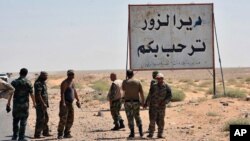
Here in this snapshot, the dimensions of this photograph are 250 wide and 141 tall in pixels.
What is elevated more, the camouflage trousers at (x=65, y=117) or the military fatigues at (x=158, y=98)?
the military fatigues at (x=158, y=98)

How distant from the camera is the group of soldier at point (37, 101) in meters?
12.9

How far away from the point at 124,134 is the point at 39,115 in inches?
92.9

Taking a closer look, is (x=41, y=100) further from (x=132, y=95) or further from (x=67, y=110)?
(x=132, y=95)

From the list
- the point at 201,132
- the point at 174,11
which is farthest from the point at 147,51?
the point at 201,132

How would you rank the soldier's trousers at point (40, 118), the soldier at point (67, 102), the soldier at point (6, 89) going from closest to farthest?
the soldier at point (6, 89)
the soldier at point (67, 102)
the soldier's trousers at point (40, 118)

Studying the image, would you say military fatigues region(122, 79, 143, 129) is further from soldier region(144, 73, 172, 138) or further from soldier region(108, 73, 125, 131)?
soldier region(108, 73, 125, 131)

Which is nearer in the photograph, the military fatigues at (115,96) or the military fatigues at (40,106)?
the military fatigues at (40,106)

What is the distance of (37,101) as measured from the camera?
45.2 ft

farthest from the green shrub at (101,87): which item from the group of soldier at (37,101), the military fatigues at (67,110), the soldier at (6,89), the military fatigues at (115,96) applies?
the soldier at (6,89)

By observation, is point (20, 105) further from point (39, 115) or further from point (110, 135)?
point (110, 135)

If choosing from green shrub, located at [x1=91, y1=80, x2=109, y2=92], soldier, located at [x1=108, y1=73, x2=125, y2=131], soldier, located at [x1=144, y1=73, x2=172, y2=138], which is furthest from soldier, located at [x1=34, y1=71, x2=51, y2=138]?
green shrub, located at [x1=91, y1=80, x2=109, y2=92]

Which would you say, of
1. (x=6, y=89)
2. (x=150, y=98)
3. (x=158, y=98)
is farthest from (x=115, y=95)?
(x=6, y=89)

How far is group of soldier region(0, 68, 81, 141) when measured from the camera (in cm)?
1295

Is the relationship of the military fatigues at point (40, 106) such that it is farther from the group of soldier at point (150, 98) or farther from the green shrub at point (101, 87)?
the green shrub at point (101, 87)
